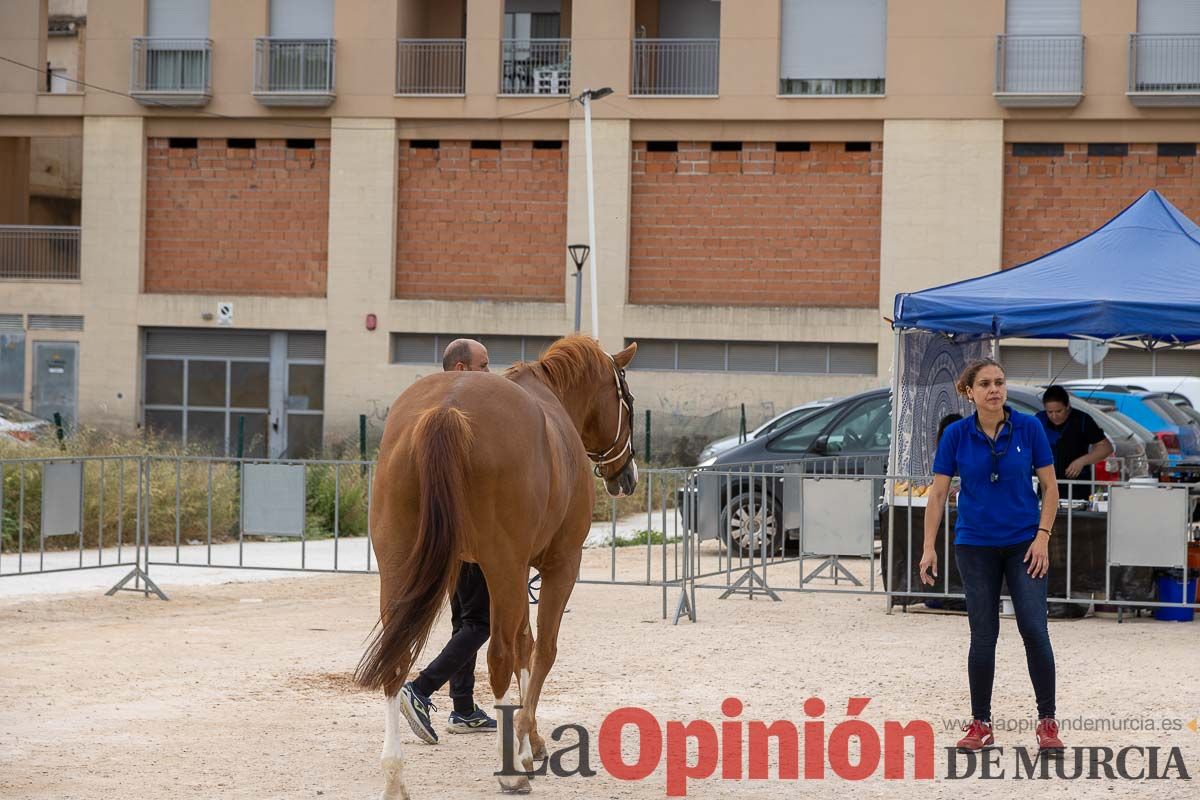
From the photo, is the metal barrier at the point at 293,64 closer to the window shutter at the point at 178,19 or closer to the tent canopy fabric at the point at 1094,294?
the window shutter at the point at 178,19

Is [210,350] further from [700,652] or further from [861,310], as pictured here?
[700,652]

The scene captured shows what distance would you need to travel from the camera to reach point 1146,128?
33.8m

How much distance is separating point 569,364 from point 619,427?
0.66 metres

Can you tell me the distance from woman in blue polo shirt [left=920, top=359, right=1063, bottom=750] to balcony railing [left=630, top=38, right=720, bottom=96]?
29.7m

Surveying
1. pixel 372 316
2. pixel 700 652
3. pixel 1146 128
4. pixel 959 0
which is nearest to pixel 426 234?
pixel 372 316

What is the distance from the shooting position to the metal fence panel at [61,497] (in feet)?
42.4

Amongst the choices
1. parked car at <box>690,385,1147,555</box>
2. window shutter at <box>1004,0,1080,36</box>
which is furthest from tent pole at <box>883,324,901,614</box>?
window shutter at <box>1004,0,1080,36</box>

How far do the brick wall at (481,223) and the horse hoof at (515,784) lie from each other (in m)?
29.7

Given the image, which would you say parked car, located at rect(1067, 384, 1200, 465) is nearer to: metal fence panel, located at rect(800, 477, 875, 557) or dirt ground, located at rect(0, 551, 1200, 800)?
dirt ground, located at rect(0, 551, 1200, 800)

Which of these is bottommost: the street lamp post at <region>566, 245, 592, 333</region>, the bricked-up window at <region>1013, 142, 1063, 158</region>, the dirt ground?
the dirt ground

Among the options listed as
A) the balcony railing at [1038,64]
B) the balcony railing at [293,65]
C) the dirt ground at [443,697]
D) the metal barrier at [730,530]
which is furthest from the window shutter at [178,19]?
the dirt ground at [443,697]

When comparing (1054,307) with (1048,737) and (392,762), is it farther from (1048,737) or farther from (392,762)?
(392,762)

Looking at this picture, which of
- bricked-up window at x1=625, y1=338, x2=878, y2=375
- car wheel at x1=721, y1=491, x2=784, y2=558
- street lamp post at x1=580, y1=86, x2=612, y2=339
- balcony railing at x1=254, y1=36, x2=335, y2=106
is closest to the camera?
car wheel at x1=721, y1=491, x2=784, y2=558

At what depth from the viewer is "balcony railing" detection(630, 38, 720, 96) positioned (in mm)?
36500
